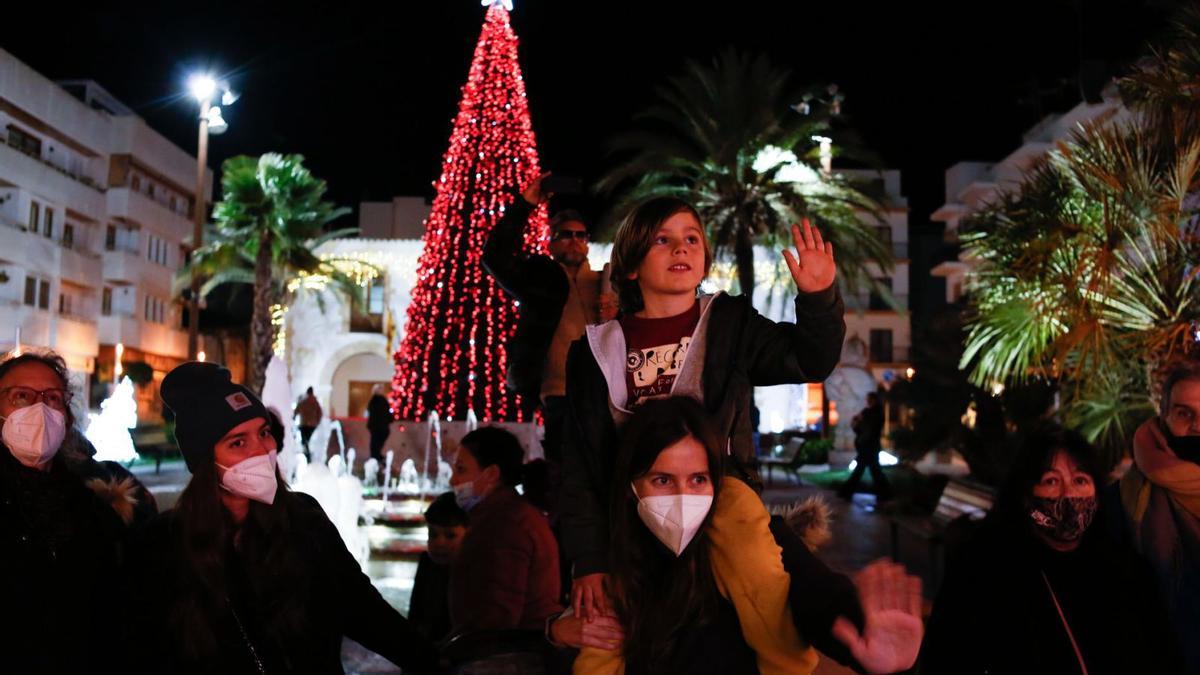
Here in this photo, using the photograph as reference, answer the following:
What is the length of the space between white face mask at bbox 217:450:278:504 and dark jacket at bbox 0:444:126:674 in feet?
1.43

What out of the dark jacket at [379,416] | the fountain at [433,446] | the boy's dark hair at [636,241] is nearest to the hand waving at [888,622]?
the boy's dark hair at [636,241]

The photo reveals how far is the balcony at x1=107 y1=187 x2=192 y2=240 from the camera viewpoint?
4778 centimetres

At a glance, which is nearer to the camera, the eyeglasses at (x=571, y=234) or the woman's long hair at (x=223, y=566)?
the woman's long hair at (x=223, y=566)

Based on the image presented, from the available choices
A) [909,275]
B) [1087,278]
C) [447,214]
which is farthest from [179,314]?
[1087,278]

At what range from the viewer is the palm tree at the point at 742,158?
24.5 metres

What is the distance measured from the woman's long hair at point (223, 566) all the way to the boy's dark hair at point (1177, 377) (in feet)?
10.5

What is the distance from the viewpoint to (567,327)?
493 cm

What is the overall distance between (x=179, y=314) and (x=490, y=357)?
35.5 m

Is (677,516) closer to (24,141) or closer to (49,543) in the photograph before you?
(49,543)

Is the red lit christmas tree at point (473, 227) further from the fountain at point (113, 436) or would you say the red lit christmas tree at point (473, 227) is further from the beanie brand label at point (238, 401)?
the beanie brand label at point (238, 401)

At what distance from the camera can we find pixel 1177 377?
170 inches

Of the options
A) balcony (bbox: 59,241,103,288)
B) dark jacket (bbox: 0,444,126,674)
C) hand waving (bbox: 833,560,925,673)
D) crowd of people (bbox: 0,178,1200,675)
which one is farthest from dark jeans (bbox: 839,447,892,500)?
balcony (bbox: 59,241,103,288)

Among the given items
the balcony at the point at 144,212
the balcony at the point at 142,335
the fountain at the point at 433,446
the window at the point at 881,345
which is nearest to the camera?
the fountain at the point at 433,446

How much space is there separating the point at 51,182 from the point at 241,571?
44294mm
